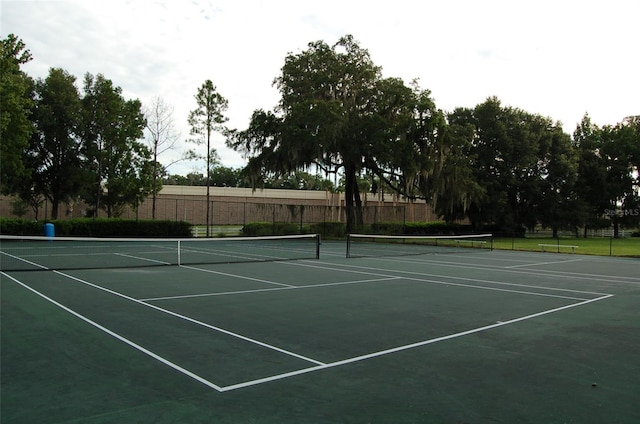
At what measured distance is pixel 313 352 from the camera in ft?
20.1

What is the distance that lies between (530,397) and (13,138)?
3324 centimetres

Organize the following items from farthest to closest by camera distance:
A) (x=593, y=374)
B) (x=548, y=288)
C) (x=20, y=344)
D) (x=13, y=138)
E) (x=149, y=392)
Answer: (x=13, y=138) < (x=548, y=288) < (x=20, y=344) < (x=593, y=374) < (x=149, y=392)

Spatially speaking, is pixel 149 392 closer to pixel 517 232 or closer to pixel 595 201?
pixel 517 232

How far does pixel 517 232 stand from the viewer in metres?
46.9

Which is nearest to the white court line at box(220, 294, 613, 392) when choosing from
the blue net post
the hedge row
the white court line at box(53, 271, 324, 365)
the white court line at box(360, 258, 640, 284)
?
the white court line at box(53, 271, 324, 365)

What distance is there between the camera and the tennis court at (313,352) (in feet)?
14.0

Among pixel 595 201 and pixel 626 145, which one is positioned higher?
pixel 626 145

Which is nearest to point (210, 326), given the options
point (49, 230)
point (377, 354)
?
point (377, 354)

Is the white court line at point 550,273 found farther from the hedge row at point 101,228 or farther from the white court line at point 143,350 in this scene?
the hedge row at point 101,228

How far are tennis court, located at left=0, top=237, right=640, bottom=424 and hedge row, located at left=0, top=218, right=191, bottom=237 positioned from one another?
21067 mm

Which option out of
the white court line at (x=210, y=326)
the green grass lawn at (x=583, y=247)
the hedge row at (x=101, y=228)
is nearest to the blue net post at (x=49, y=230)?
the hedge row at (x=101, y=228)

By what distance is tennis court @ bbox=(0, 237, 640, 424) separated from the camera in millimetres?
4273

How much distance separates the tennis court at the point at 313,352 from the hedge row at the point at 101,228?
2107cm

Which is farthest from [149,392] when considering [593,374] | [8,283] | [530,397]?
[8,283]
